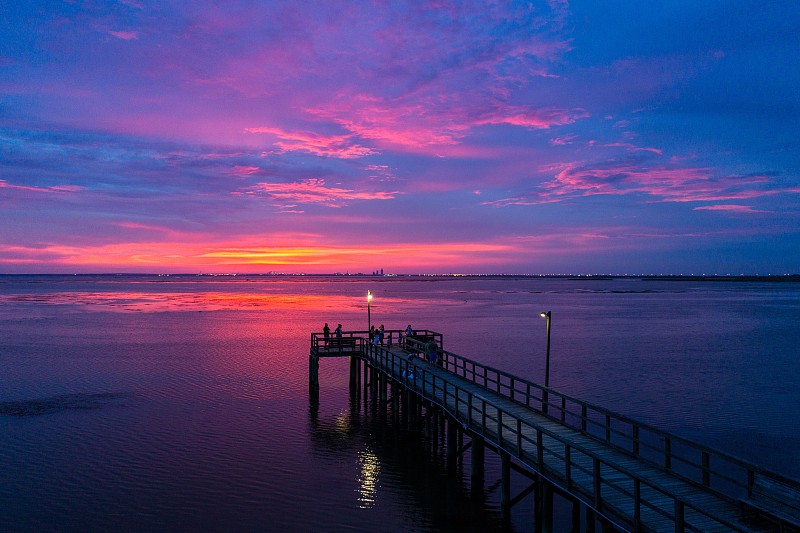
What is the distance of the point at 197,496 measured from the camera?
16281 mm

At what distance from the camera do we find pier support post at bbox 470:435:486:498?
17141 mm

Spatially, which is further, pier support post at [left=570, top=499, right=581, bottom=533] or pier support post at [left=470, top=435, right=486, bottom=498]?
pier support post at [left=470, top=435, right=486, bottom=498]

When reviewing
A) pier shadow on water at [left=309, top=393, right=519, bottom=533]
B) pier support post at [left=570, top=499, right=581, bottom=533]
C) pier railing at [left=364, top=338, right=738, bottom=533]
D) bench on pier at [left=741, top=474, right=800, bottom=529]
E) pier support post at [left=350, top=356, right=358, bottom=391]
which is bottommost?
pier shadow on water at [left=309, top=393, right=519, bottom=533]

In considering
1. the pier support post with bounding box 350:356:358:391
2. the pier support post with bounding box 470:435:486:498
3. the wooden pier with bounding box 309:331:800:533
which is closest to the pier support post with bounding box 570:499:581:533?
the wooden pier with bounding box 309:331:800:533

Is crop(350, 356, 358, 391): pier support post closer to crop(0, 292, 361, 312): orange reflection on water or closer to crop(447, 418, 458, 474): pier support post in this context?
crop(447, 418, 458, 474): pier support post

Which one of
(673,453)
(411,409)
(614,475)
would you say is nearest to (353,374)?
(411,409)

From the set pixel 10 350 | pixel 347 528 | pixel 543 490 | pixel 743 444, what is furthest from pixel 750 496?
pixel 10 350

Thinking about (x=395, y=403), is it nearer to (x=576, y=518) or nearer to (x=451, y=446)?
(x=451, y=446)

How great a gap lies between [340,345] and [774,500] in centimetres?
2301

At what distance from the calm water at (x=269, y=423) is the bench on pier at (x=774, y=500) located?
239 inches

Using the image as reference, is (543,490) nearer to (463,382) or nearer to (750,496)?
(750,496)

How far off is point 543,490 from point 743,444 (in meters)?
11.9

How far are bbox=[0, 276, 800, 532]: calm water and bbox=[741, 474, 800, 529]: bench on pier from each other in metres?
6.06

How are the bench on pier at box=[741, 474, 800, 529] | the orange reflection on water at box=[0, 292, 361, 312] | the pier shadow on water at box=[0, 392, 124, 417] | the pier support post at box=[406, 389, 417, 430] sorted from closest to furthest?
the bench on pier at box=[741, 474, 800, 529]
the pier support post at box=[406, 389, 417, 430]
the pier shadow on water at box=[0, 392, 124, 417]
the orange reflection on water at box=[0, 292, 361, 312]
